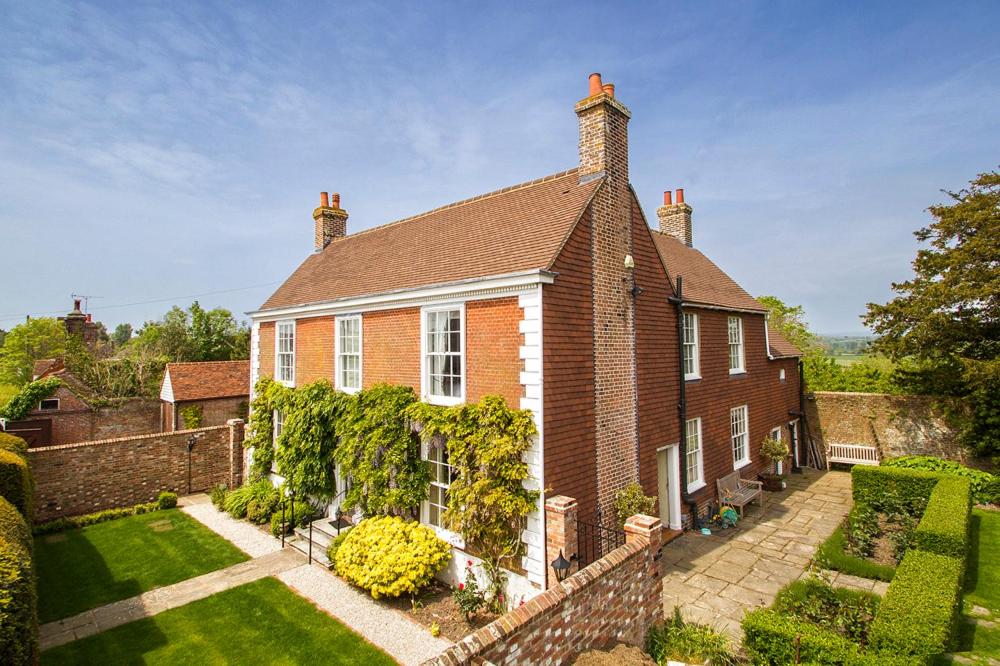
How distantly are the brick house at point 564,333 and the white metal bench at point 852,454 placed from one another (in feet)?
18.5

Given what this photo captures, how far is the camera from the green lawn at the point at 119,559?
426 inches

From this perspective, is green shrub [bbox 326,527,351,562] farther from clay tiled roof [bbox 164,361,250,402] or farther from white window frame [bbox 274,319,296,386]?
clay tiled roof [bbox 164,361,250,402]

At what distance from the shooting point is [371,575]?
980 centimetres

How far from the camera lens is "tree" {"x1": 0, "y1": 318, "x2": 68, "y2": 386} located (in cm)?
4819

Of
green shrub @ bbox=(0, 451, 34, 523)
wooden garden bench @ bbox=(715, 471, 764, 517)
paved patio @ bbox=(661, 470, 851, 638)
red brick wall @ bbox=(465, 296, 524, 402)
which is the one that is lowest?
paved patio @ bbox=(661, 470, 851, 638)

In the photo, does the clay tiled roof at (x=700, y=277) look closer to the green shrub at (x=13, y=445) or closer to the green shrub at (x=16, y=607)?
the green shrub at (x=16, y=607)

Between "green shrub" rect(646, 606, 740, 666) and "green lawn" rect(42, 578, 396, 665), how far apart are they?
4481 millimetres

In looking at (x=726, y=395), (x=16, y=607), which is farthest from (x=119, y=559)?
(x=726, y=395)

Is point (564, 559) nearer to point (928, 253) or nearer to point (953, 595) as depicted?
point (953, 595)

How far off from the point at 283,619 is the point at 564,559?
19.6ft

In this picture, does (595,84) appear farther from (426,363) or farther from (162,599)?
(162,599)

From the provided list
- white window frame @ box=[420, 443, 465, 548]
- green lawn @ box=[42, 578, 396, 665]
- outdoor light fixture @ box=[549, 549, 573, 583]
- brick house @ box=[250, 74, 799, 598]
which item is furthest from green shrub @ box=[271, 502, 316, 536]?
outdoor light fixture @ box=[549, 549, 573, 583]

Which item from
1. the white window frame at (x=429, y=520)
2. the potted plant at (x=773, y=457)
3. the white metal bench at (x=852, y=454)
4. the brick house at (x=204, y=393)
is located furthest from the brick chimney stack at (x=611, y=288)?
the brick house at (x=204, y=393)

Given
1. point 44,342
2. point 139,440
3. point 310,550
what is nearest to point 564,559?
point 310,550
